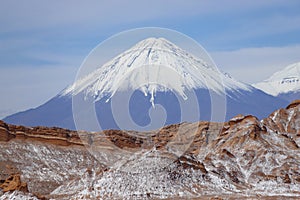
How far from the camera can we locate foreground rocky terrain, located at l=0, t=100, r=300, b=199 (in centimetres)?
11219

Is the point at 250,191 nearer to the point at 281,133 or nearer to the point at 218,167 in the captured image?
the point at 218,167

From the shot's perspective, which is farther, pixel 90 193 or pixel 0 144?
pixel 0 144

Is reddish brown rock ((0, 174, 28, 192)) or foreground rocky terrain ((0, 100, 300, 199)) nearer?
reddish brown rock ((0, 174, 28, 192))

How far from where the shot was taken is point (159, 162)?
11888 centimetres

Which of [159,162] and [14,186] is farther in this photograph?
[159,162]

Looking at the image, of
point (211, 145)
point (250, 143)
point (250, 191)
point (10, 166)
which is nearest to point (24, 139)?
point (10, 166)

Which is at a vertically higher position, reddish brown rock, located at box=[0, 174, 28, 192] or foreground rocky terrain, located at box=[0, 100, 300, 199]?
reddish brown rock, located at box=[0, 174, 28, 192]

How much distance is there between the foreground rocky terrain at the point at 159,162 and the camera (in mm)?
112188

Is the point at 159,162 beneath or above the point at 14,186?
beneath

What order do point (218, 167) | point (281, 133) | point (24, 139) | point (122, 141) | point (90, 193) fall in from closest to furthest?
1. point (90, 193)
2. point (218, 167)
3. point (281, 133)
4. point (24, 139)
5. point (122, 141)

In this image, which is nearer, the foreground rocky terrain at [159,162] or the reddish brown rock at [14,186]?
the reddish brown rock at [14,186]

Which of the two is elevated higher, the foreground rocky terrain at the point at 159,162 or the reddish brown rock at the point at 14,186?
the reddish brown rock at the point at 14,186

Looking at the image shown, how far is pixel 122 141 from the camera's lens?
18562cm

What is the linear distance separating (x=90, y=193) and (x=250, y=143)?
4632cm
